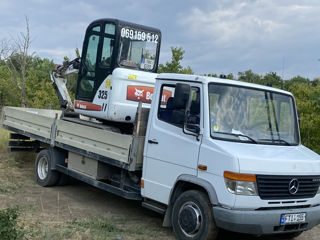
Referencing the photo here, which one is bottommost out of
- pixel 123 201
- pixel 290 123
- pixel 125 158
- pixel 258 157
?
pixel 123 201

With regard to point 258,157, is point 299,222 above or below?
below

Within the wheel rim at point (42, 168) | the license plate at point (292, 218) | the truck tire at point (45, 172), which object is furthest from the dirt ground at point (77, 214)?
the license plate at point (292, 218)

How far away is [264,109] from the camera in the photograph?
5879 mm

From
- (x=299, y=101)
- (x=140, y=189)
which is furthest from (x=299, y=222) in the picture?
(x=299, y=101)

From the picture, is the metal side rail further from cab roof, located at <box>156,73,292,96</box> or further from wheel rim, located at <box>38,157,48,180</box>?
cab roof, located at <box>156,73,292,96</box>

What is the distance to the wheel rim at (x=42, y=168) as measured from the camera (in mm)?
8992

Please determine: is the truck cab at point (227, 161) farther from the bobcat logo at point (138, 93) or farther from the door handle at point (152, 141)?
the bobcat logo at point (138, 93)

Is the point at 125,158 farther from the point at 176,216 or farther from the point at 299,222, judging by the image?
the point at 299,222

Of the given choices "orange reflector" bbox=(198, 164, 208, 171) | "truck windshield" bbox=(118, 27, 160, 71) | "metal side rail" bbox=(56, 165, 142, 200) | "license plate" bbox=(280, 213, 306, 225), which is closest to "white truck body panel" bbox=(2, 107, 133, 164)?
"metal side rail" bbox=(56, 165, 142, 200)

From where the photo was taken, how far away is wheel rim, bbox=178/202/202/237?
210 inches

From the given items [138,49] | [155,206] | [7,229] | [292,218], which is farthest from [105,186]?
[292,218]

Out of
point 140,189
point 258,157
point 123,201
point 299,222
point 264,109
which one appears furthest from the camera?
point 123,201

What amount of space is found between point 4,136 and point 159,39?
741 cm

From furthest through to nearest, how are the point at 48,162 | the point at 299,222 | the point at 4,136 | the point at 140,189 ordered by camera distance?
the point at 4,136 → the point at 48,162 → the point at 140,189 → the point at 299,222
